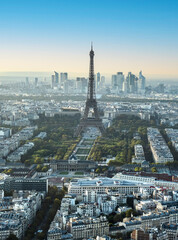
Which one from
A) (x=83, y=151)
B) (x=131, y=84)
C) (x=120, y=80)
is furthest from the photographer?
(x=120, y=80)

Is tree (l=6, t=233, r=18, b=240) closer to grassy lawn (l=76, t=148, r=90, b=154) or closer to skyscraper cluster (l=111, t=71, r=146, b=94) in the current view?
grassy lawn (l=76, t=148, r=90, b=154)

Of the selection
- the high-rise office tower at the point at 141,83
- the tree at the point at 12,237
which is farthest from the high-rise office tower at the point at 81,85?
the tree at the point at 12,237

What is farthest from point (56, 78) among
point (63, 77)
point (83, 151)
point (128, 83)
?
point (83, 151)

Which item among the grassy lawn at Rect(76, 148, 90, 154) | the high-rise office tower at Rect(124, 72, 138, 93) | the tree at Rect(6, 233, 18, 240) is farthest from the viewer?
the high-rise office tower at Rect(124, 72, 138, 93)

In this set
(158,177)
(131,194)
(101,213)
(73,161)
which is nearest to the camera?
(101,213)

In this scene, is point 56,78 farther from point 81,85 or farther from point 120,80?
point 120,80

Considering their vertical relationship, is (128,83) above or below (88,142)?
above

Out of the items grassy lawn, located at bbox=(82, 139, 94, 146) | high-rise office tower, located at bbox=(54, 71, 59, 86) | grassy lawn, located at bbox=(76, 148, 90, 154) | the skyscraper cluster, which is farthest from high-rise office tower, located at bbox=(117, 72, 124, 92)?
grassy lawn, located at bbox=(76, 148, 90, 154)

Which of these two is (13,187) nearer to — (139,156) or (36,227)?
(36,227)

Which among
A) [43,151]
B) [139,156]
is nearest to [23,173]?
[43,151]

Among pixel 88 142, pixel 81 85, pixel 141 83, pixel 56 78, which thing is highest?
pixel 56 78

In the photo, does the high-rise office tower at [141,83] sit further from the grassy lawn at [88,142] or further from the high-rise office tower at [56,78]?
the grassy lawn at [88,142]
